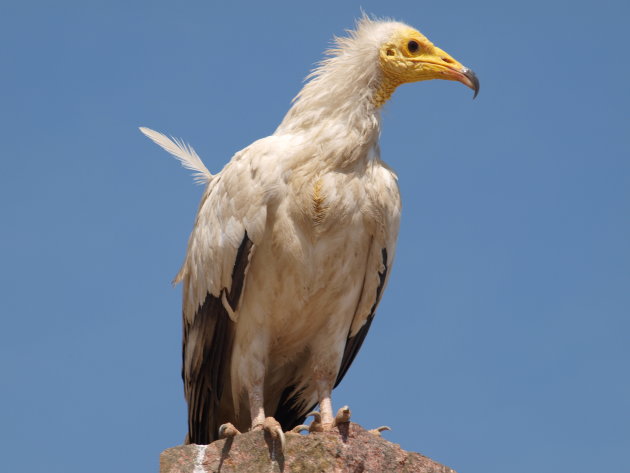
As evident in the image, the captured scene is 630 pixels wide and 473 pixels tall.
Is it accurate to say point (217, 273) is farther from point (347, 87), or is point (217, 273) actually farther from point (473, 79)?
point (473, 79)

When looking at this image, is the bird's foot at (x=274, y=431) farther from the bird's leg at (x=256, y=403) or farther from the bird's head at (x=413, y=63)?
the bird's head at (x=413, y=63)

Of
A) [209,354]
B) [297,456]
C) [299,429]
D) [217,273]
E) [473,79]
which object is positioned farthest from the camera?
[473,79]

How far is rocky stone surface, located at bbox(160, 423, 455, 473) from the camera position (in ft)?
23.8

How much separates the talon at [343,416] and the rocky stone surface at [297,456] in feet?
0.18

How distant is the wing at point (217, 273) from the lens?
26.6 ft

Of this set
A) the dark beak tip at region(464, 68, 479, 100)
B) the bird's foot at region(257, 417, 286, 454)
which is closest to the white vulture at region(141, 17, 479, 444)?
the dark beak tip at region(464, 68, 479, 100)

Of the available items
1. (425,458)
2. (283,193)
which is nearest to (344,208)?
(283,193)

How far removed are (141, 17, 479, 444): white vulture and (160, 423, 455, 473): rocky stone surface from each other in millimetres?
311

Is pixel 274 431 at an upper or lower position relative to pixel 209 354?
lower

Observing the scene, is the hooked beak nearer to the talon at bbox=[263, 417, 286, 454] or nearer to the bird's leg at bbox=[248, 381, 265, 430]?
the bird's leg at bbox=[248, 381, 265, 430]

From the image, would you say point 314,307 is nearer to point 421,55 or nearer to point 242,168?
point 242,168

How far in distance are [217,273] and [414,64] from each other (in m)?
2.40

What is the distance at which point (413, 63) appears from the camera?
8891 mm

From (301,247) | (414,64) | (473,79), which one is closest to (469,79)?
(473,79)
